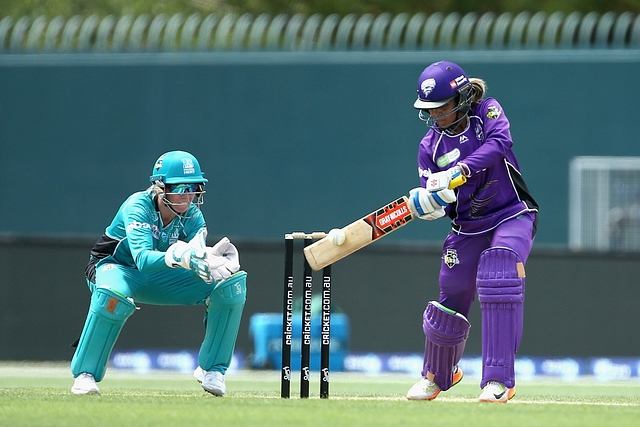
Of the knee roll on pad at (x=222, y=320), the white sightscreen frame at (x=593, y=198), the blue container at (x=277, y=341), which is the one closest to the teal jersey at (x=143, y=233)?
the knee roll on pad at (x=222, y=320)

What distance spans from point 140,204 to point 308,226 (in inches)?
309

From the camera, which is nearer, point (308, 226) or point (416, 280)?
point (416, 280)

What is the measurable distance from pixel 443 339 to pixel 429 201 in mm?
924

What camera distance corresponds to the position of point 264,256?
12.9 meters

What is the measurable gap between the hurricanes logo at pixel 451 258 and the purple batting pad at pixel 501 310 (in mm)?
418

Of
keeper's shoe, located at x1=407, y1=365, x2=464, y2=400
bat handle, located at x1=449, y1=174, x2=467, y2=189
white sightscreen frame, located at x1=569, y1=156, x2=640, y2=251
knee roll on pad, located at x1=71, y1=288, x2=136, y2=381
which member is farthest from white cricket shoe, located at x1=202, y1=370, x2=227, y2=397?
white sightscreen frame, located at x1=569, y1=156, x2=640, y2=251

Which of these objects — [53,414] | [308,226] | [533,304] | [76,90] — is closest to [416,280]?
[533,304]

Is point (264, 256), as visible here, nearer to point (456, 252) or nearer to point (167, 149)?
point (167, 149)

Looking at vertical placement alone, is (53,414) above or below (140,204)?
below

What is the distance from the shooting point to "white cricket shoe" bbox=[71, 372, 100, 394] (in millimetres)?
6578

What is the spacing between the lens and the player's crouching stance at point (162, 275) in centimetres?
655

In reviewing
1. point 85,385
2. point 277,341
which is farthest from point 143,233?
point 277,341

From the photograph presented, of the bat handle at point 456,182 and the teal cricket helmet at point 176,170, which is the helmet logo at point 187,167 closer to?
the teal cricket helmet at point 176,170

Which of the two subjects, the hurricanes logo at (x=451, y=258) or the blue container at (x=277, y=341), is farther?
the blue container at (x=277, y=341)
